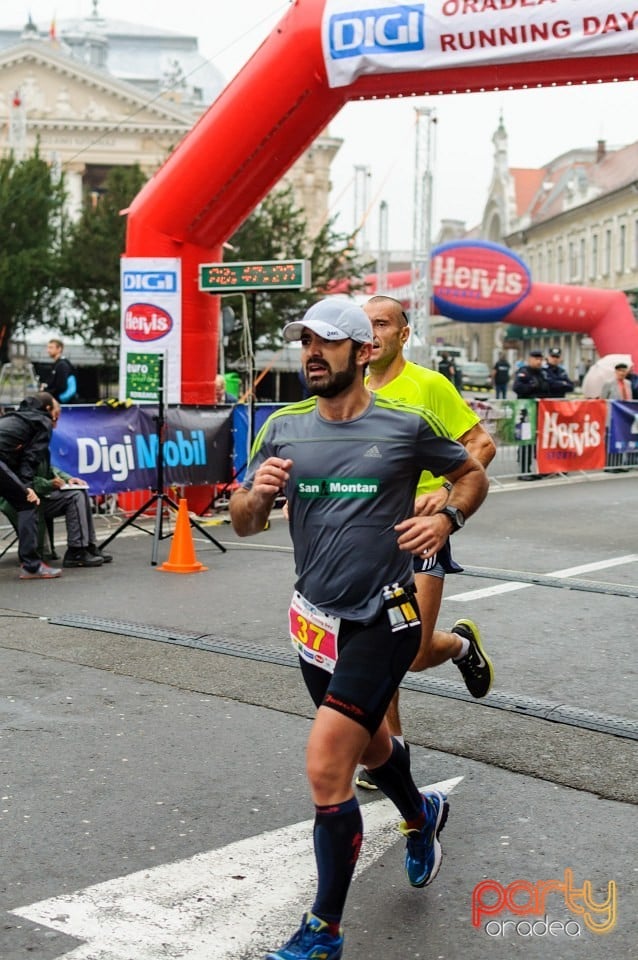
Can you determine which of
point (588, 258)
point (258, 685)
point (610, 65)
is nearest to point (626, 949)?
point (258, 685)

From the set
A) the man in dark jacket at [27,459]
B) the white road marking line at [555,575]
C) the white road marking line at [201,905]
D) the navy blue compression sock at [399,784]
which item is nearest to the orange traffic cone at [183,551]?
the man in dark jacket at [27,459]

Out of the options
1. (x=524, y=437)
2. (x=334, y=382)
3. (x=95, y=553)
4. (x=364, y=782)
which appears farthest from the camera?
(x=524, y=437)

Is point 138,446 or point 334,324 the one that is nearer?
point 334,324

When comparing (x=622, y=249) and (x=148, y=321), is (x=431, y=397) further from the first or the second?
(x=622, y=249)

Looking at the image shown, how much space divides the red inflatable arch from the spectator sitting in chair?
138 inches

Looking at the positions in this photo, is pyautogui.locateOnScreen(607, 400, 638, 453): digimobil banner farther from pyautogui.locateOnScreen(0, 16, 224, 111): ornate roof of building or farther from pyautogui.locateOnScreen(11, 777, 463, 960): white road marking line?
pyautogui.locateOnScreen(0, 16, 224, 111): ornate roof of building

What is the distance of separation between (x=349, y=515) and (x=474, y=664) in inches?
76.5

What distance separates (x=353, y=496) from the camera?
3803mm

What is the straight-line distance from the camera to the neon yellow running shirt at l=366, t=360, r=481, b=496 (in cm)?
538

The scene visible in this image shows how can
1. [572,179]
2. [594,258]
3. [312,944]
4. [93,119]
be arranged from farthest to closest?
[572,179]
[93,119]
[594,258]
[312,944]

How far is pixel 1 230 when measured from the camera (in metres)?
39.8

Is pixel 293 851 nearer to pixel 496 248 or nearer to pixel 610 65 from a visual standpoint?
pixel 610 65

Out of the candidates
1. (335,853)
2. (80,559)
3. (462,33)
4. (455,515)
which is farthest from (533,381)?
(335,853)

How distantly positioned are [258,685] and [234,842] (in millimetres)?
2258
